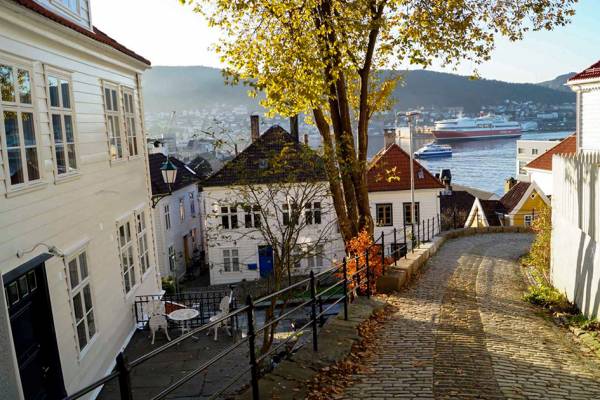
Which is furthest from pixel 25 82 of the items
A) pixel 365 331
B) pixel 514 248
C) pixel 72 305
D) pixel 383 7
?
pixel 514 248

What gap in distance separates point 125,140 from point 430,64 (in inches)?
298

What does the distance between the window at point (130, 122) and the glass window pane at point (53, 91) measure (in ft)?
14.2

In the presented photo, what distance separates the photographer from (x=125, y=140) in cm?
1312

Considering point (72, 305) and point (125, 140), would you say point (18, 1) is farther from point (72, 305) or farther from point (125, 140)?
point (125, 140)

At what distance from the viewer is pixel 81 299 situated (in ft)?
30.6

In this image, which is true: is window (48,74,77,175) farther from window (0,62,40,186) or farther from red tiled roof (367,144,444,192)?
red tiled roof (367,144,444,192)

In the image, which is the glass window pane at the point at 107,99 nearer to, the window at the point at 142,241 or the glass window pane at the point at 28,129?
the window at the point at 142,241

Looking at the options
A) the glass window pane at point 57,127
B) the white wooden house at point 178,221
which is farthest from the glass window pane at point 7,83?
the white wooden house at point 178,221

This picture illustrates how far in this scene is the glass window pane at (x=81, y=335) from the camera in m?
9.16

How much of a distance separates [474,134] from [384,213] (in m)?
142

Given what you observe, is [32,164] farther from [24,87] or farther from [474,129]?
[474,129]

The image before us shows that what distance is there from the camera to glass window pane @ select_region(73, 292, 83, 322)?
9.05m

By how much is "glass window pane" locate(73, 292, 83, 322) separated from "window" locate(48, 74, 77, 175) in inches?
82.1

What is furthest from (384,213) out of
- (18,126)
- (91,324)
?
(18,126)
